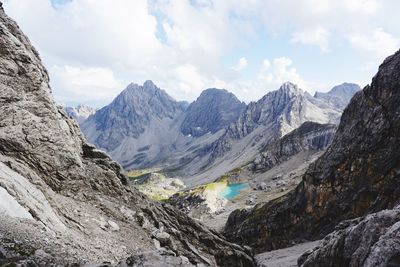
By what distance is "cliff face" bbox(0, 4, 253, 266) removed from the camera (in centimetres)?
3206

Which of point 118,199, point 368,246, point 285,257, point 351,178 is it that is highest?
point 351,178

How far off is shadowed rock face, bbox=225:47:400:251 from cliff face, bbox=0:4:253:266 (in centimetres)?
3585

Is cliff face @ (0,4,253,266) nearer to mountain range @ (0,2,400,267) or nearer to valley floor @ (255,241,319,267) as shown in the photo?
mountain range @ (0,2,400,267)

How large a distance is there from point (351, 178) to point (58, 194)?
215ft

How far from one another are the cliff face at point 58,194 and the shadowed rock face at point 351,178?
35.8 meters

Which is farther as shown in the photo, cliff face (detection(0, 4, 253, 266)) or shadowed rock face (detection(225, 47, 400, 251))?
shadowed rock face (detection(225, 47, 400, 251))

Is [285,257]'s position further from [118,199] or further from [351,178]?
[118,199]

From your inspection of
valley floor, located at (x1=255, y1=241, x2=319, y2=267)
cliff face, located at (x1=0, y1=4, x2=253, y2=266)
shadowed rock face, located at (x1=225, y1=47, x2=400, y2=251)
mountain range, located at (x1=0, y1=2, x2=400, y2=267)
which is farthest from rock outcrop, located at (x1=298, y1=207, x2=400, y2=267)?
shadowed rock face, located at (x1=225, y1=47, x2=400, y2=251)

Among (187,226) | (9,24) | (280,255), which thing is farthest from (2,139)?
(280,255)

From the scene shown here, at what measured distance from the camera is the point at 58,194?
45.0m

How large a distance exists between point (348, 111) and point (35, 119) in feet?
264

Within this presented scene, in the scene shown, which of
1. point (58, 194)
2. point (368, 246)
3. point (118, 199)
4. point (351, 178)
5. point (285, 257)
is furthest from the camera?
point (351, 178)

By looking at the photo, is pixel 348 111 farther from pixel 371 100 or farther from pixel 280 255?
pixel 280 255

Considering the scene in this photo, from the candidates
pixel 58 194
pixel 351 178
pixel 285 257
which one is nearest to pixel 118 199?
pixel 58 194
